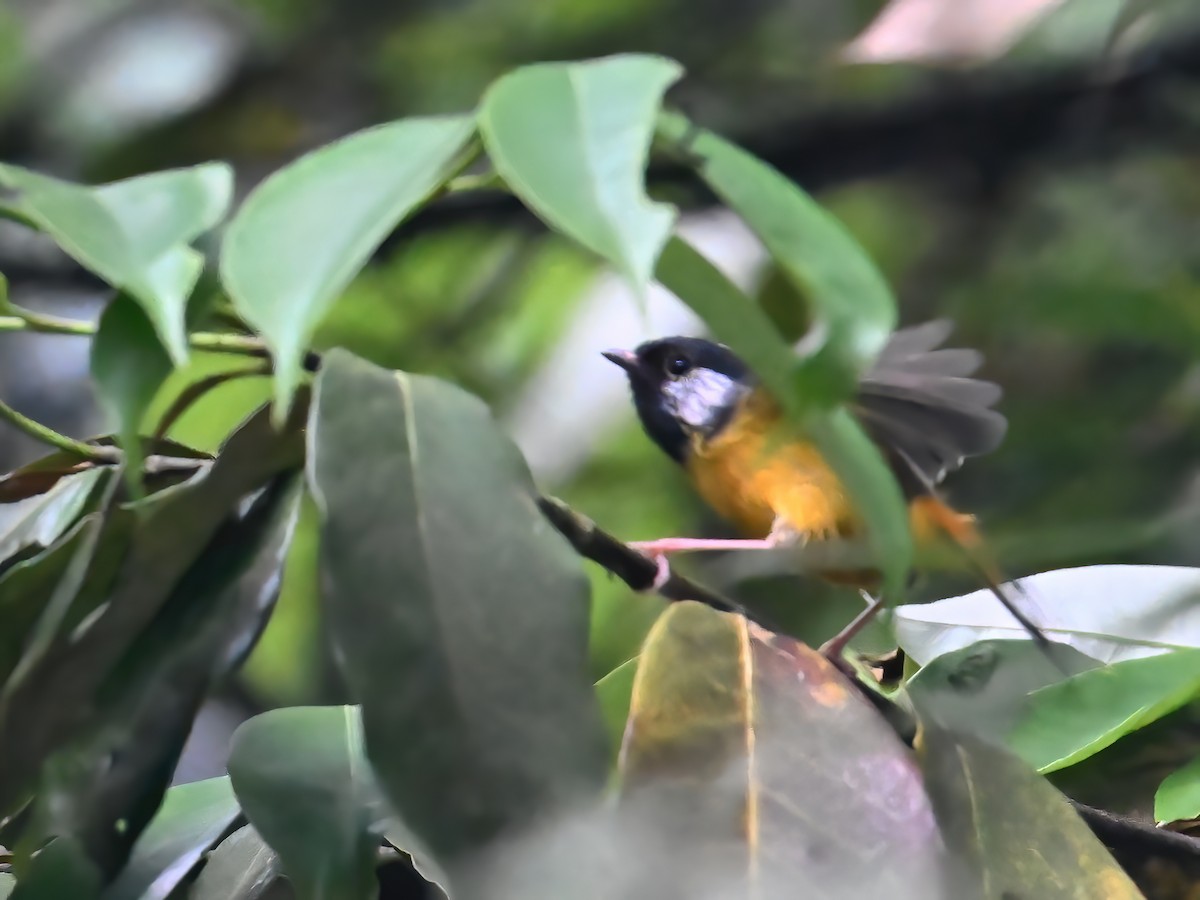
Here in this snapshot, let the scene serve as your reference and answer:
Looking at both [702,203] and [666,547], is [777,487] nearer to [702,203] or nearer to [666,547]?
[666,547]

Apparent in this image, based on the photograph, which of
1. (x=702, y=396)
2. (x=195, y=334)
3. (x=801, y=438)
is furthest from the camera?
(x=702, y=396)

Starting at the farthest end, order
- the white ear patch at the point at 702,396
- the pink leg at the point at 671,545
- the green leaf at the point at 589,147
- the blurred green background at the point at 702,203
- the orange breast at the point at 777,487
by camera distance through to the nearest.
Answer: the blurred green background at the point at 702,203 → the white ear patch at the point at 702,396 → the orange breast at the point at 777,487 → the pink leg at the point at 671,545 → the green leaf at the point at 589,147

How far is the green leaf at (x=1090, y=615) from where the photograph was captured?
2.55 feet

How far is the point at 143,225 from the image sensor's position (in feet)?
1.07

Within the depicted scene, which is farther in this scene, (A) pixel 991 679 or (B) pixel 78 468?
(A) pixel 991 679

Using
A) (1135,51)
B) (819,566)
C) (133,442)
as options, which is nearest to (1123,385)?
(1135,51)

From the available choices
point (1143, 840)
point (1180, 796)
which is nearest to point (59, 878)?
point (1143, 840)

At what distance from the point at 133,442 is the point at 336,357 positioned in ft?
0.26

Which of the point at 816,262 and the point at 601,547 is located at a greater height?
the point at 816,262

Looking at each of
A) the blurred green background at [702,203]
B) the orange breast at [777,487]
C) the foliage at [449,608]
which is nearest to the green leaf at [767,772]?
the foliage at [449,608]

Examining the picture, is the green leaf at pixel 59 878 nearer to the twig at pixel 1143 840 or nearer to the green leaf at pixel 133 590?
the green leaf at pixel 133 590

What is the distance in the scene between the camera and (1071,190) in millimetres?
1711

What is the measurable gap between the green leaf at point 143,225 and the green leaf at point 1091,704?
539 mm

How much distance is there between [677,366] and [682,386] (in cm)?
2
